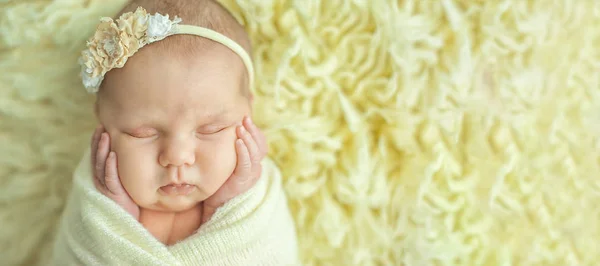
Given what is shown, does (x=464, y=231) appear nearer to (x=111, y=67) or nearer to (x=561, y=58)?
(x=561, y=58)

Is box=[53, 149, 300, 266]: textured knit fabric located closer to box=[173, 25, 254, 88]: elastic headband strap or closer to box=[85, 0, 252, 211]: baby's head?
box=[85, 0, 252, 211]: baby's head

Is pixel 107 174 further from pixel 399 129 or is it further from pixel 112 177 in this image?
pixel 399 129

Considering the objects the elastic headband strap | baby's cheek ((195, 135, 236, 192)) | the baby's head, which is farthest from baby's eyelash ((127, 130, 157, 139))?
the elastic headband strap

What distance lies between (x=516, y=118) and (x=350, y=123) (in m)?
0.42

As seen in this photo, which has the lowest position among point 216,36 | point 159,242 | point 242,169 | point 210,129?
point 159,242

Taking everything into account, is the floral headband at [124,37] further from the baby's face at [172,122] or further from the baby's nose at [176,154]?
the baby's nose at [176,154]

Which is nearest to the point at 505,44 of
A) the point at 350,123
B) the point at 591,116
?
the point at 591,116

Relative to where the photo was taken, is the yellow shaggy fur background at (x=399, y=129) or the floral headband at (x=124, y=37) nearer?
the floral headband at (x=124, y=37)

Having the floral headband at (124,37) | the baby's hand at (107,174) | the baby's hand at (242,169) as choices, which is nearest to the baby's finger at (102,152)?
the baby's hand at (107,174)

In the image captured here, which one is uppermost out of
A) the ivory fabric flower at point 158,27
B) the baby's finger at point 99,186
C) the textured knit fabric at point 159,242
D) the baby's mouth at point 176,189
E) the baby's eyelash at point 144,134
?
the ivory fabric flower at point 158,27

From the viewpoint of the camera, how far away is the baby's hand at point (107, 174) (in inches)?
46.6

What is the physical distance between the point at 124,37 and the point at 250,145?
340 mm

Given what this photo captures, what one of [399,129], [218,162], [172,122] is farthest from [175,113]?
[399,129]

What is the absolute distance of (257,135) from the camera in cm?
125
